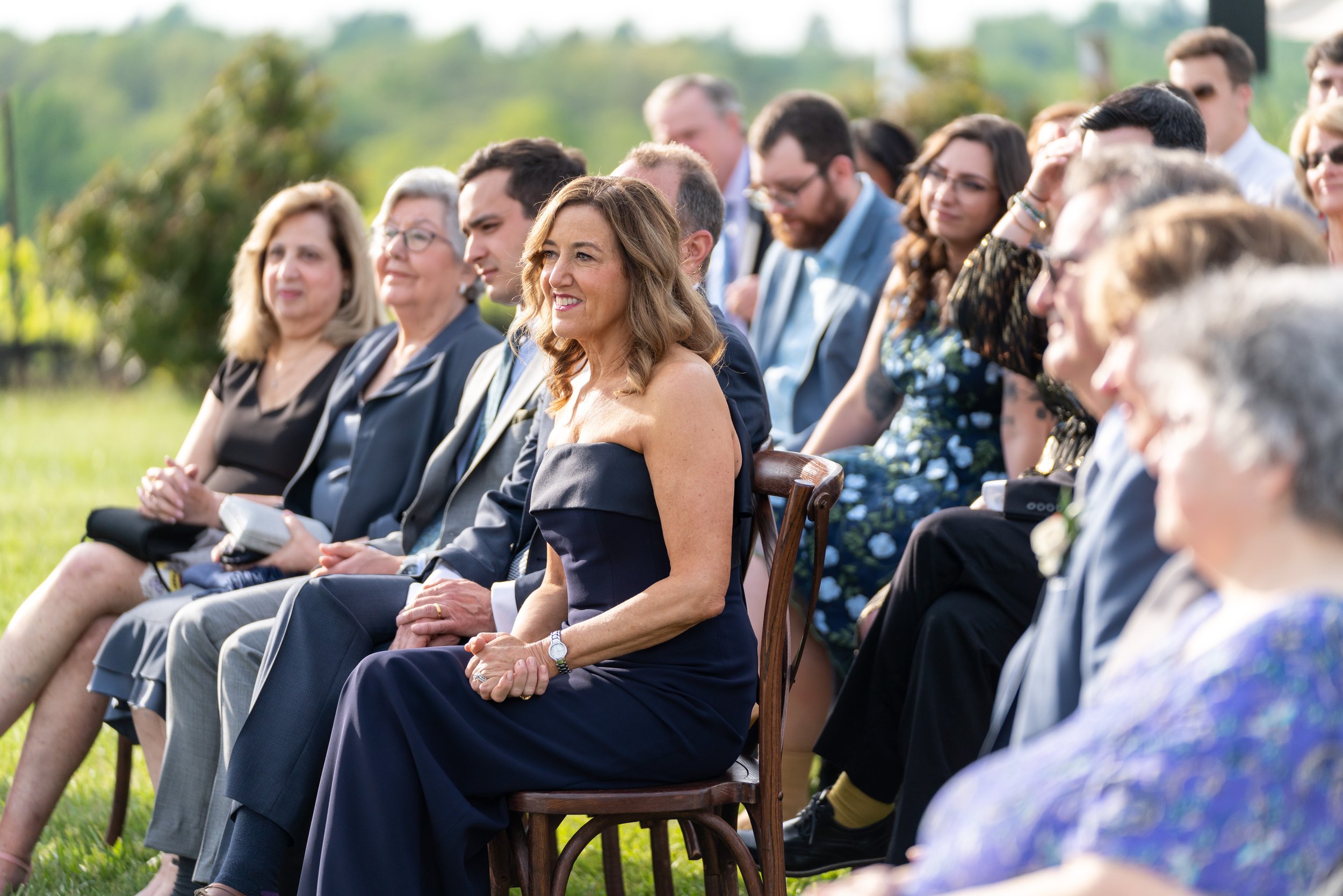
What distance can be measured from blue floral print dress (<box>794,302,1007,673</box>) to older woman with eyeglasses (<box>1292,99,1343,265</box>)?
2.86 ft

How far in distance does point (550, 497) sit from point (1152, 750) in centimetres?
160

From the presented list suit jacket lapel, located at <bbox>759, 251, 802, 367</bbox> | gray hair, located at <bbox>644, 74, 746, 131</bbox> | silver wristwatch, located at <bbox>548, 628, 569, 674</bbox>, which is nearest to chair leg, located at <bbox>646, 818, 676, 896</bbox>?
silver wristwatch, located at <bbox>548, 628, 569, 674</bbox>

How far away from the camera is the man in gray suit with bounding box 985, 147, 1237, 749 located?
1797 millimetres

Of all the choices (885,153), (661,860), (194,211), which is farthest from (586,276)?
(194,211)

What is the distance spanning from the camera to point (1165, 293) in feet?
5.36

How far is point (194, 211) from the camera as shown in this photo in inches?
625

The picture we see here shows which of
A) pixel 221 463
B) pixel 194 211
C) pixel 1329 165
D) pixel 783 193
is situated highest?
pixel 194 211

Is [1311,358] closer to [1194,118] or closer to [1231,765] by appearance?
[1231,765]

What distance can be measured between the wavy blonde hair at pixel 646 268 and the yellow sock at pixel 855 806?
1.08m

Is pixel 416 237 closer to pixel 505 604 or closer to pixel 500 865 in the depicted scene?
pixel 505 604

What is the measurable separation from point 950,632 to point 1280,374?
161cm

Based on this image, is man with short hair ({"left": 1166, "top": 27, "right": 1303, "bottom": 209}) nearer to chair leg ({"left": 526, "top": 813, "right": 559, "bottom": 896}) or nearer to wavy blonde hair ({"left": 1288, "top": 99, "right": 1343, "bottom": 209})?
wavy blonde hair ({"left": 1288, "top": 99, "right": 1343, "bottom": 209})

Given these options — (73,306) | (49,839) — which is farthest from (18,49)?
(49,839)

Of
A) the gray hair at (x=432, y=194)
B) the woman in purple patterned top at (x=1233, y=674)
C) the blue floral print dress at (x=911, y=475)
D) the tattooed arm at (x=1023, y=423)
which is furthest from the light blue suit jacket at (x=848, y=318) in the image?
the woman in purple patterned top at (x=1233, y=674)
